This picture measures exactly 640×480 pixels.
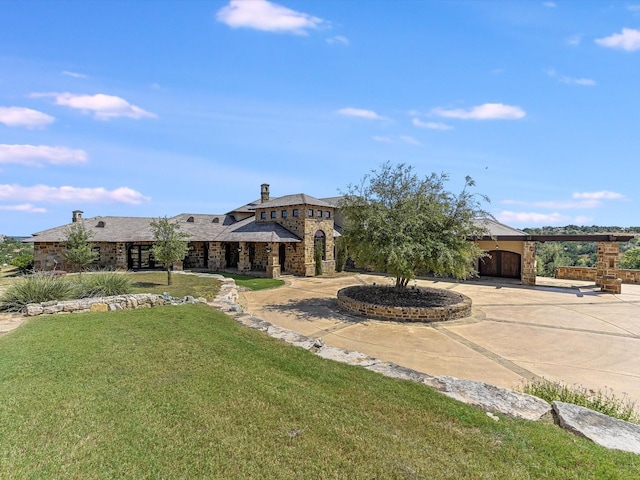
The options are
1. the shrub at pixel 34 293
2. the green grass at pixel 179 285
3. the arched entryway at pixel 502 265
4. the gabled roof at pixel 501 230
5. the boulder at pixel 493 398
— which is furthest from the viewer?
the arched entryway at pixel 502 265

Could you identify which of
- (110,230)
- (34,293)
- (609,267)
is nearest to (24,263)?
(110,230)

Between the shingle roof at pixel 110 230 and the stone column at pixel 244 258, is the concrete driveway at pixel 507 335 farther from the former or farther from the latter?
the shingle roof at pixel 110 230

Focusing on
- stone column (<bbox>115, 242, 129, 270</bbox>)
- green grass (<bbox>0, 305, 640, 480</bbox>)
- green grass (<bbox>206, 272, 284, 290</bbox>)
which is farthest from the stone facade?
green grass (<bbox>0, 305, 640, 480</bbox>)

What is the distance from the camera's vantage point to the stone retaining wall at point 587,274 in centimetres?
2084

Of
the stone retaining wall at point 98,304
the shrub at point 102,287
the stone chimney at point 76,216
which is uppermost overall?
the stone chimney at point 76,216

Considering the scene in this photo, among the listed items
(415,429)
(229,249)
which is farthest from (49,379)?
(229,249)

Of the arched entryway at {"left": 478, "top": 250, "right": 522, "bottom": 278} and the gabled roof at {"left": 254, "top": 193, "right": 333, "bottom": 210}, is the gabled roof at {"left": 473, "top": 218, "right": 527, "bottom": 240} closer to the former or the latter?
the arched entryway at {"left": 478, "top": 250, "right": 522, "bottom": 278}

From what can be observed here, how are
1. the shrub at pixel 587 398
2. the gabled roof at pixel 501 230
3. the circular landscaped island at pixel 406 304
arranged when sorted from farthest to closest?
the gabled roof at pixel 501 230
the circular landscaped island at pixel 406 304
the shrub at pixel 587 398

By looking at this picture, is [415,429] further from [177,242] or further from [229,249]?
[229,249]

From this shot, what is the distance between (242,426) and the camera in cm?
410

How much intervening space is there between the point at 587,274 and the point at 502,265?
532 centimetres

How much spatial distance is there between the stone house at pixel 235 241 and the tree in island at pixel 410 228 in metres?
9.66

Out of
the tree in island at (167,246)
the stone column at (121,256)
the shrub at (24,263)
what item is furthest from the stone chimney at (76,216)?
the tree in island at (167,246)

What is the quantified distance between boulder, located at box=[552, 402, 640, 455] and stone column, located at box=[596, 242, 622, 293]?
1741 centimetres
